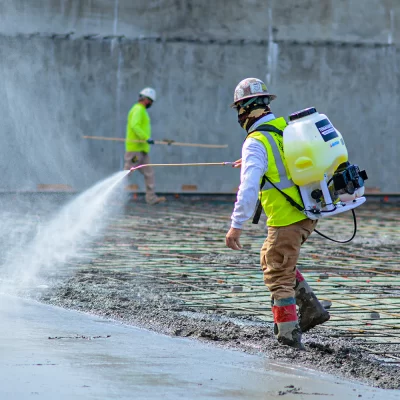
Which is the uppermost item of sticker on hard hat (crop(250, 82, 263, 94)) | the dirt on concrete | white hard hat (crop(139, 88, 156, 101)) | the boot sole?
white hard hat (crop(139, 88, 156, 101))

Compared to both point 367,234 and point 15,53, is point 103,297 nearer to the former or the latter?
point 367,234

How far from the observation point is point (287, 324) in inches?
249

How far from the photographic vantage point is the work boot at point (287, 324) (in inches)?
248

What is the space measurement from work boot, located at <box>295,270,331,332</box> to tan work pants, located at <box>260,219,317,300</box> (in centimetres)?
29

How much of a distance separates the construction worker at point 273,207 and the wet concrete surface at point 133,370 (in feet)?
1.54

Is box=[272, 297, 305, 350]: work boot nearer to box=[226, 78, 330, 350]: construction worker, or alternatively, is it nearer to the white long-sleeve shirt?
box=[226, 78, 330, 350]: construction worker

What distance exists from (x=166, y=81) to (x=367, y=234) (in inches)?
296

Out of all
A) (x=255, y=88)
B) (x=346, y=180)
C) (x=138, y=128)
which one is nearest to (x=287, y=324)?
(x=346, y=180)

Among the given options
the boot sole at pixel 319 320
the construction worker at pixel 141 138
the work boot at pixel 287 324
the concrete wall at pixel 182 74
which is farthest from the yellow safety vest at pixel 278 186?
the concrete wall at pixel 182 74

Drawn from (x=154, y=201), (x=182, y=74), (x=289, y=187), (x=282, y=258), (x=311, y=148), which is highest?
(x=182, y=74)

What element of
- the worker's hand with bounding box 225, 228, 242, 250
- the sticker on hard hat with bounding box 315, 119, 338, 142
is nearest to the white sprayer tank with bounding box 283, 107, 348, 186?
the sticker on hard hat with bounding box 315, 119, 338, 142

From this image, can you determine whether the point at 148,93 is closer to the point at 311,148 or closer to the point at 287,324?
the point at 311,148

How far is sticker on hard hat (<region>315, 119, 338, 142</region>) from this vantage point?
6.29 m

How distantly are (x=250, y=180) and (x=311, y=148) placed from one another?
426mm
